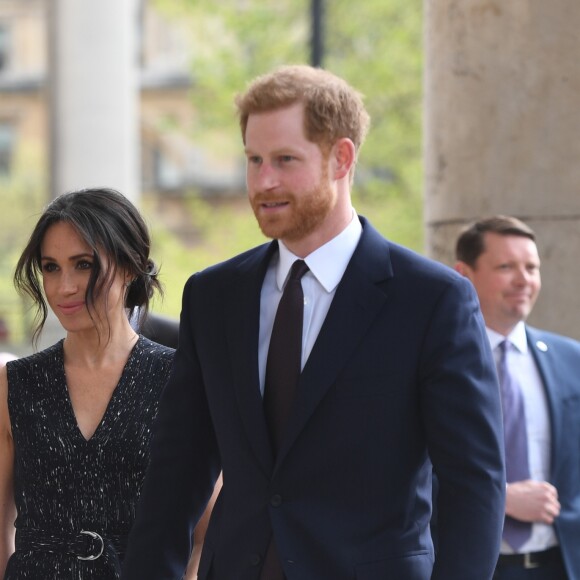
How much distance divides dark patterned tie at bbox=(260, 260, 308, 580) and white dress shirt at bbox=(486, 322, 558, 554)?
1.93 metres

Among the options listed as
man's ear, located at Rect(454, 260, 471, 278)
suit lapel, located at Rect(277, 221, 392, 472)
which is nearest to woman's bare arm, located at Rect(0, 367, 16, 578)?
suit lapel, located at Rect(277, 221, 392, 472)

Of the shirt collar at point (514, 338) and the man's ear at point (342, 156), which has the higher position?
the man's ear at point (342, 156)

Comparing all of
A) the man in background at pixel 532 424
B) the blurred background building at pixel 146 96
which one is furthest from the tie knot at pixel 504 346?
the blurred background building at pixel 146 96

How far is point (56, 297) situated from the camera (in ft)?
13.4

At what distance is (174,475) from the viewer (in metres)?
3.69

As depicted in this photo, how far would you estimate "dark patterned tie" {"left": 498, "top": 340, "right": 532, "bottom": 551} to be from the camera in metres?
5.13

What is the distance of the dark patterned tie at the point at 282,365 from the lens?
11.2 feet

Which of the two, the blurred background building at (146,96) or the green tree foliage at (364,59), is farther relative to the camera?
the blurred background building at (146,96)

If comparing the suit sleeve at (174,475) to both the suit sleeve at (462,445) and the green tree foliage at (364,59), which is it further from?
the green tree foliage at (364,59)

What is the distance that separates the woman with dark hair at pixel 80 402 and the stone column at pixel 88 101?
15.7 m

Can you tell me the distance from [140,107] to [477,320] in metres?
45.2

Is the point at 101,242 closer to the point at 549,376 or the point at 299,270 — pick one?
the point at 299,270

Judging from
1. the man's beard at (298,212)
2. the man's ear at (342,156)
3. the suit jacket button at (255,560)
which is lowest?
the suit jacket button at (255,560)

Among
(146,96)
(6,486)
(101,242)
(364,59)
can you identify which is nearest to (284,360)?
(101,242)
